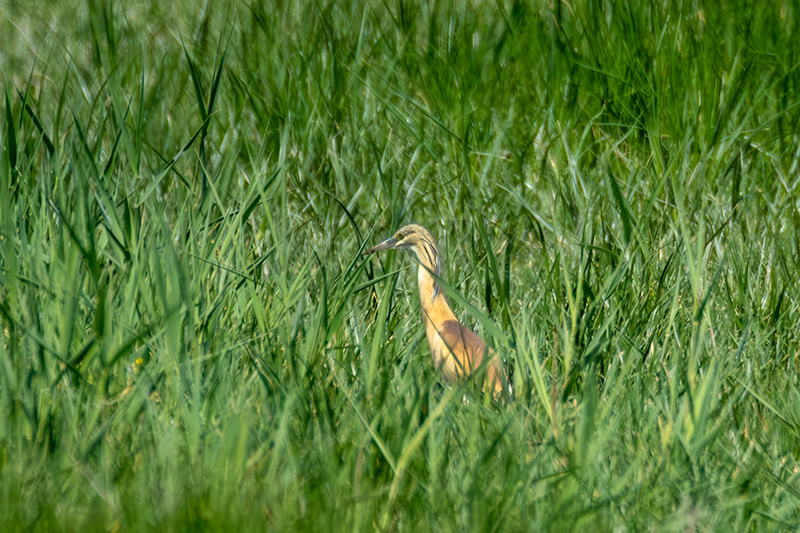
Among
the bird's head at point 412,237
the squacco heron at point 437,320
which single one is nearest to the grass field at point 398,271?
the squacco heron at point 437,320

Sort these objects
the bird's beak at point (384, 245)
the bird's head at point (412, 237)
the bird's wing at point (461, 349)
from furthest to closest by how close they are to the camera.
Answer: the bird's head at point (412, 237), the bird's beak at point (384, 245), the bird's wing at point (461, 349)

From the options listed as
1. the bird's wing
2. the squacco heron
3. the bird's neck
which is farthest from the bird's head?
the bird's wing

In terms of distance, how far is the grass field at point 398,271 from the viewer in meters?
2.12

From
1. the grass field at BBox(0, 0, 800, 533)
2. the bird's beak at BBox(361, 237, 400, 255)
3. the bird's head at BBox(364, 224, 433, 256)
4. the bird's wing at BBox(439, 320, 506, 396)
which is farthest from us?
the bird's head at BBox(364, 224, 433, 256)

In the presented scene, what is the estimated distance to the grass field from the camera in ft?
6.96

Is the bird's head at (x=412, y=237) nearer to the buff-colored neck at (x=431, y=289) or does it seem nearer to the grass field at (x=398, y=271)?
the buff-colored neck at (x=431, y=289)

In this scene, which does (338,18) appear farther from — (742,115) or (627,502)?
(627,502)

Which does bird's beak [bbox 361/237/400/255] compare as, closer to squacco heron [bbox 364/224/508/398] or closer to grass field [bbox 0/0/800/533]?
squacco heron [bbox 364/224/508/398]

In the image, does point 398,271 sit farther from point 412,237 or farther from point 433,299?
point 412,237

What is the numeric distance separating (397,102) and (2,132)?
6.91 ft

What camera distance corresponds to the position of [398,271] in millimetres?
3045

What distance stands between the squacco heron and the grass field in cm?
10

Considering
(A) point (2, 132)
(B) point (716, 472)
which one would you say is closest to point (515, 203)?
(B) point (716, 472)

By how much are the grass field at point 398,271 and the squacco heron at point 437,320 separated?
0.31ft
